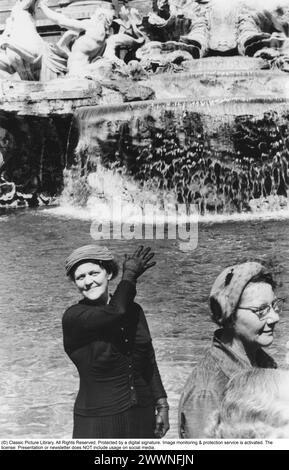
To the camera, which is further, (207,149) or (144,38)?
(144,38)

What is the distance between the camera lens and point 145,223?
9430mm

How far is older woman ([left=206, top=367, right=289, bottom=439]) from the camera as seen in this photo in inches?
117

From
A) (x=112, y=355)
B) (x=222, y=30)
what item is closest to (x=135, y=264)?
(x=112, y=355)

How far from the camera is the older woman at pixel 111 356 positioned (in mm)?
3418

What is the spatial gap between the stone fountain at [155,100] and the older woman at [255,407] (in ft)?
23.5

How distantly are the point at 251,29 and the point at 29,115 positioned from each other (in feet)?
14.5

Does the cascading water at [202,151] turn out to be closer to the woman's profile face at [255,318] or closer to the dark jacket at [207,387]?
the woman's profile face at [255,318]

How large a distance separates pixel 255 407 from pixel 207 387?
0.25m

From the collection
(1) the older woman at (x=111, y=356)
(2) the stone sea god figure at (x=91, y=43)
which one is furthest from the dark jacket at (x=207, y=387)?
(2) the stone sea god figure at (x=91, y=43)

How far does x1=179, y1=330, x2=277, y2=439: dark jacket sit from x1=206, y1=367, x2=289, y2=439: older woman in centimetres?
5

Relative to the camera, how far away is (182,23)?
1423 centimetres

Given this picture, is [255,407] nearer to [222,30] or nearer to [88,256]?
[88,256]
